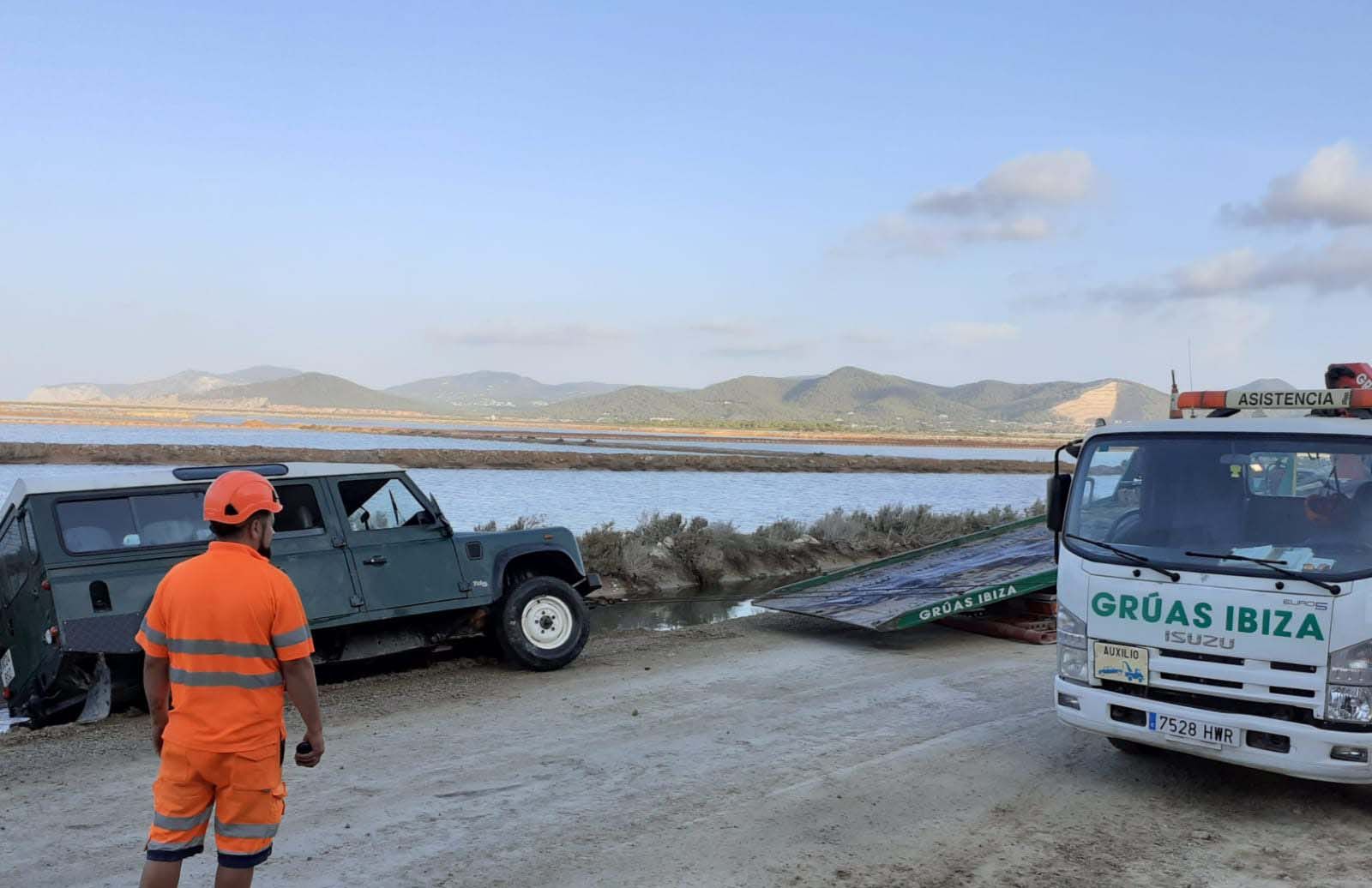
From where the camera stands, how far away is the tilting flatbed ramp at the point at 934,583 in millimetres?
11195

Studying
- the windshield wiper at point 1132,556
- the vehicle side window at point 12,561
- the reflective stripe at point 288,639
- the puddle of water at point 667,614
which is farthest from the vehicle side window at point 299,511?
the windshield wiper at point 1132,556

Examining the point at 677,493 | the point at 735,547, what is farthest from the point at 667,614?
the point at 677,493

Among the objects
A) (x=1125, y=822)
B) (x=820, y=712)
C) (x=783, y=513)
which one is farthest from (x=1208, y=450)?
(x=783, y=513)

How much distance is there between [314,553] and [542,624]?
2.29 metres

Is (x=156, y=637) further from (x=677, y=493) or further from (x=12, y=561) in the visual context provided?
(x=677, y=493)

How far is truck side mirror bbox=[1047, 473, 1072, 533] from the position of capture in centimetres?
738

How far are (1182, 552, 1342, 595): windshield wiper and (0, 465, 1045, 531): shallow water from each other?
1741cm

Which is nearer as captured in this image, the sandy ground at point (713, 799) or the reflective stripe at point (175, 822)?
the reflective stripe at point (175, 822)

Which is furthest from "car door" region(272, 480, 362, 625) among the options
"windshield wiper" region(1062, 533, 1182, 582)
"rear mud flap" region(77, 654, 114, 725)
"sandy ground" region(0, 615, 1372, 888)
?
"windshield wiper" region(1062, 533, 1182, 582)

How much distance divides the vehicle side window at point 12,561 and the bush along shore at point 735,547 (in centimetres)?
882

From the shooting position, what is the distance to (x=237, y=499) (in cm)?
401

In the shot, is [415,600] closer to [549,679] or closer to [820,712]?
[549,679]

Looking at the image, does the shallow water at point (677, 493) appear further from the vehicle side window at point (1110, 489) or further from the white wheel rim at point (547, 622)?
the vehicle side window at point (1110, 489)

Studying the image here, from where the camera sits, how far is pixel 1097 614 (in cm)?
674
